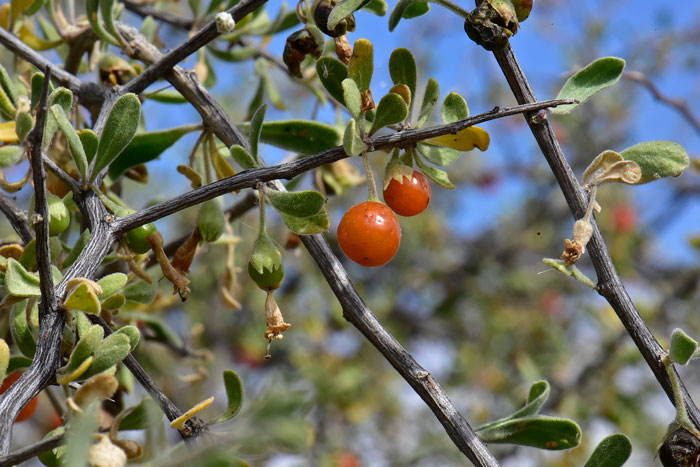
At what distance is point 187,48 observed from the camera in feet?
4.41

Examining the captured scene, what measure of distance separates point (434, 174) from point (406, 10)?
1.08 ft

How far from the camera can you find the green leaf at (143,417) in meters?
1.04

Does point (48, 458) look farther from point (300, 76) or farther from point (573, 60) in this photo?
point (573, 60)

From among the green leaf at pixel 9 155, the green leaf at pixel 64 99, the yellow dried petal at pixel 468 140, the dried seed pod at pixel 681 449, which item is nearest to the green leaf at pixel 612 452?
the dried seed pod at pixel 681 449

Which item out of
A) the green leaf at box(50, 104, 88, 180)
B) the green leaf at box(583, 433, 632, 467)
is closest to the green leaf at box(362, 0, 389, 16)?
the green leaf at box(50, 104, 88, 180)

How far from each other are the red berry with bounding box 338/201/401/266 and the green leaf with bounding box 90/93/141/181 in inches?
16.8

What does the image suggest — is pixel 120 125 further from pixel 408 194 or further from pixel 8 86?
pixel 408 194

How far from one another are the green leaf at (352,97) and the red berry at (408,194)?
20 centimetres

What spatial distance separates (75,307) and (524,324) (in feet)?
14.2

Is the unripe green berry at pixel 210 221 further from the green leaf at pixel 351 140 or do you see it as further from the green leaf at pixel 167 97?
the green leaf at pixel 351 140

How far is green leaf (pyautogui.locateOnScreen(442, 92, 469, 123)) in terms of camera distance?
1.25 metres

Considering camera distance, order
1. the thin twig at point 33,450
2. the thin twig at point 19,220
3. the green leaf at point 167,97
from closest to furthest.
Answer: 1. the thin twig at point 33,450
2. the thin twig at point 19,220
3. the green leaf at point 167,97

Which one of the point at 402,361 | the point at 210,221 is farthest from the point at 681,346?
the point at 210,221

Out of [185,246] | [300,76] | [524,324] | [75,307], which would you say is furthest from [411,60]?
[524,324]
